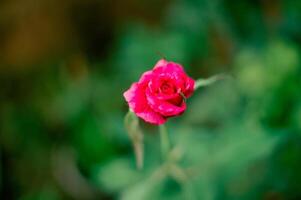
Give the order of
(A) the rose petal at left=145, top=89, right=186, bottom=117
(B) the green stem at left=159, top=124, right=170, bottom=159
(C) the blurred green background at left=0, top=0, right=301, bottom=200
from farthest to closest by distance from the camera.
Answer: (C) the blurred green background at left=0, top=0, right=301, bottom=200 < (B) the green stem at left=159, top=124, right=170, bottom=159 < (A) the rose petal at left=145, top=89, right=186, bottom=117

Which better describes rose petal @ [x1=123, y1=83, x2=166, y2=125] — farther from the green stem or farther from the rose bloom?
the green stem

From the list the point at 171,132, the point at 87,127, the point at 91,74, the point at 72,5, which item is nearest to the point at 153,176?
the point at 171,132

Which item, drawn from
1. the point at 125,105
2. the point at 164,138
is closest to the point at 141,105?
the point at 164,138

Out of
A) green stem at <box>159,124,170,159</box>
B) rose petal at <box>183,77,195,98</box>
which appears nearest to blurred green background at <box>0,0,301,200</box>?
green stem at <box>159,124,170,159</box>

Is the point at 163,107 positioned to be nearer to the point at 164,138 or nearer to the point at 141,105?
the point at 141,105

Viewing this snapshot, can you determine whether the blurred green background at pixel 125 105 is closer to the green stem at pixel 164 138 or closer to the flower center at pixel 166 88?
the green stem at pixel 164 138

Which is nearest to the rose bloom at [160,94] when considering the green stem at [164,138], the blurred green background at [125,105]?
the green stem at [164,138]
